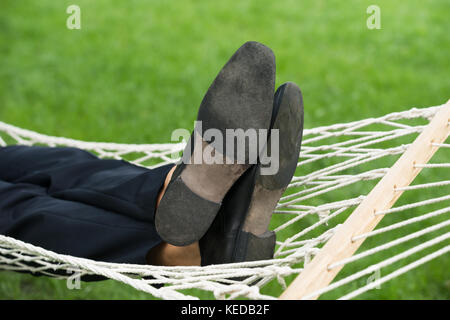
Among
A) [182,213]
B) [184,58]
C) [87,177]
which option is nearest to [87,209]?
[87,177]

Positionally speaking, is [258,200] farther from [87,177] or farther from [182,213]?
[87,177]

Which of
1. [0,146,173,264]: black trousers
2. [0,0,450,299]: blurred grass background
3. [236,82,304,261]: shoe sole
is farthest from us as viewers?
[0,0,450,299]: blurred grass background

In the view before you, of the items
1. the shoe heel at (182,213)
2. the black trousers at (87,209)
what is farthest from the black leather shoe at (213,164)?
the black trousers at (87,209)

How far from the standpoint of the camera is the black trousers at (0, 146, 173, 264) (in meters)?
1.05

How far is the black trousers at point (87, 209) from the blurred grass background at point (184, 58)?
128 cm

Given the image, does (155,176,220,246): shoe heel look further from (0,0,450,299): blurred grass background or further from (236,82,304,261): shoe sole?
(0,0,450,299): blurred grass background

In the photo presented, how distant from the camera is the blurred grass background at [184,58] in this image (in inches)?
106

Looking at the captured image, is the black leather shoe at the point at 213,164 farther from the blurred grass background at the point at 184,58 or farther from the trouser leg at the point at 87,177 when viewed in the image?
the blurred grass background at the point at 184,58

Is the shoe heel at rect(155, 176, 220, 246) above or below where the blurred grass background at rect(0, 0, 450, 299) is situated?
below

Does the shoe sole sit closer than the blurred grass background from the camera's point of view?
Yes

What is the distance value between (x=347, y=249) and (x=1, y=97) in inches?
103

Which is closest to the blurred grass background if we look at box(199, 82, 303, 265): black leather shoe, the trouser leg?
the trouser leg

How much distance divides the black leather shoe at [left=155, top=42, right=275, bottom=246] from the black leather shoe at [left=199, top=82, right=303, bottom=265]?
1.1 inches

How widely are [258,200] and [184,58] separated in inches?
94.3
